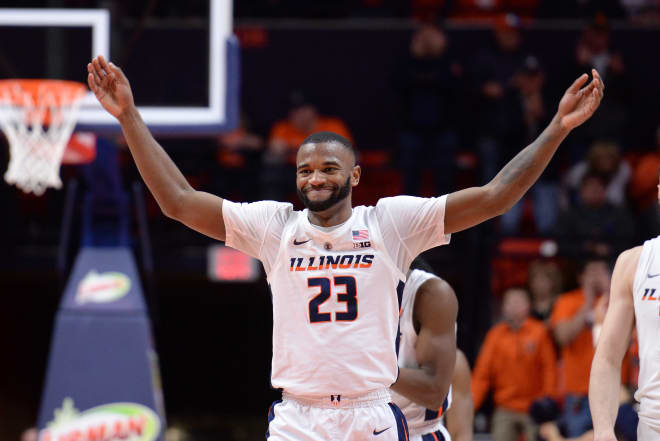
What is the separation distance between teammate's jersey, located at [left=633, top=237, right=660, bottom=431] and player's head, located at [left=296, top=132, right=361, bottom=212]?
50.8 inches

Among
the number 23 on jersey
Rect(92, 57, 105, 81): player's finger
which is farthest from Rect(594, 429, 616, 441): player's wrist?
Rect(92, 57, 105, 81): player's finger

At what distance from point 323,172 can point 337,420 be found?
36.2 inches

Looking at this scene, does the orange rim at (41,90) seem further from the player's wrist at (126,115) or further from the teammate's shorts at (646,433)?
the teammate's shorts at (646,433)

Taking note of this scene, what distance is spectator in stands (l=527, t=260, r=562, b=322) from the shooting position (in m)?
9.06

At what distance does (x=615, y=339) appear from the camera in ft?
13.3

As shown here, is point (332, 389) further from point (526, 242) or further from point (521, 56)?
point (521, 56)

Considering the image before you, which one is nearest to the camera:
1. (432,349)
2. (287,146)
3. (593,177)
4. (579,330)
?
(432,349)

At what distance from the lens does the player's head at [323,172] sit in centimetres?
366

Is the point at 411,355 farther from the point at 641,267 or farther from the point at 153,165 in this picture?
the point at 153,165

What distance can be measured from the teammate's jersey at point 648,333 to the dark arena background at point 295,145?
4.78 metres

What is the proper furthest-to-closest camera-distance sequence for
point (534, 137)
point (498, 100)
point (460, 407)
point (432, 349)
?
point (498, 100) < point (534, 137) < point (460, 407) < point (432, 349)

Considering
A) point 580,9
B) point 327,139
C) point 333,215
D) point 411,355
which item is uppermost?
point 580,9

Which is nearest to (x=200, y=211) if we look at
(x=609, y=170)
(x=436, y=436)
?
(x=436, y=436)

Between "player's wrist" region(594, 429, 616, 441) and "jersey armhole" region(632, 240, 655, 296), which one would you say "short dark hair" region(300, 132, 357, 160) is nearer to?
"jersey armhole" region(632, 240, 655, 296)
